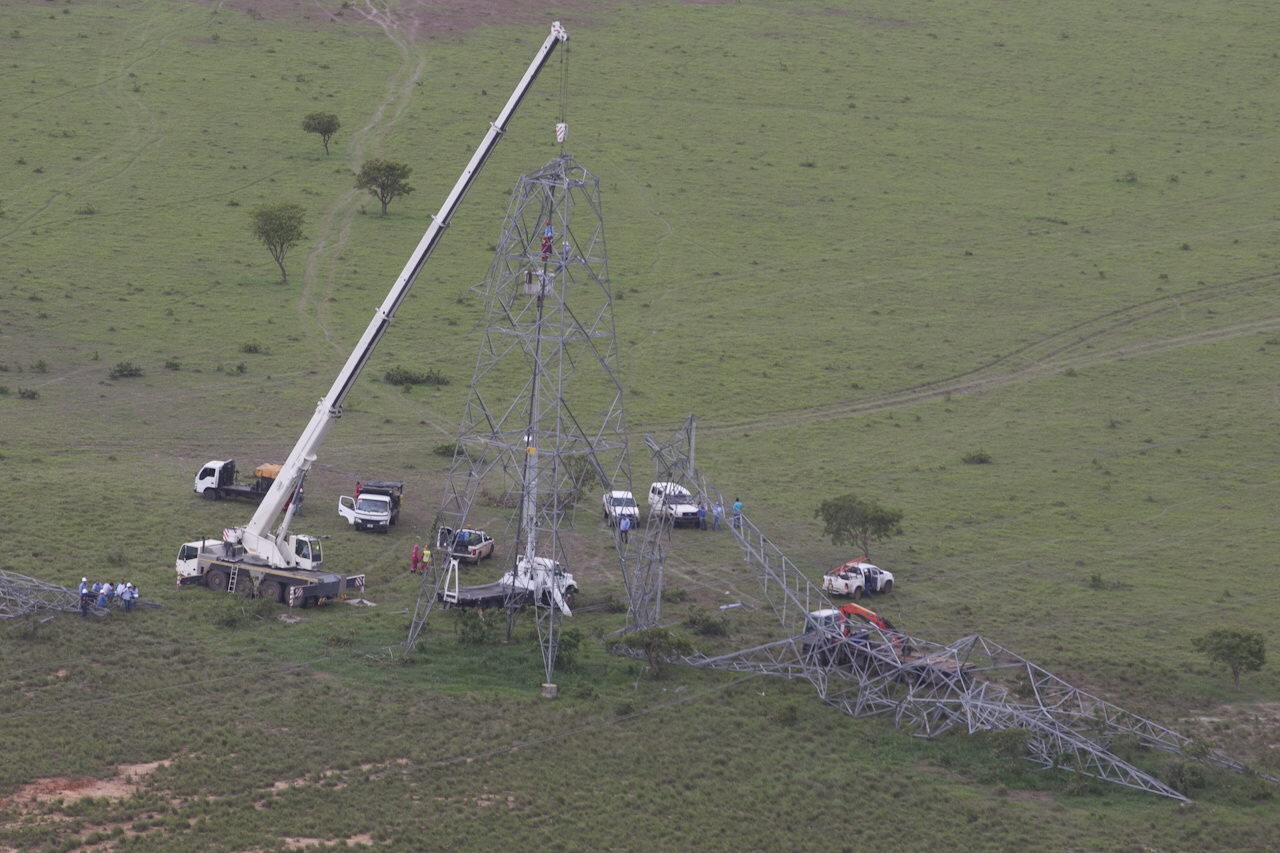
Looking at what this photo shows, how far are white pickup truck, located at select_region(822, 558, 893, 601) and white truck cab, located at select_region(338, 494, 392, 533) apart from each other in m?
18.2

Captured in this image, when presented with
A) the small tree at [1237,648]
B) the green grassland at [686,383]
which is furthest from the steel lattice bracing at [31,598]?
the small tree at [1237,648]

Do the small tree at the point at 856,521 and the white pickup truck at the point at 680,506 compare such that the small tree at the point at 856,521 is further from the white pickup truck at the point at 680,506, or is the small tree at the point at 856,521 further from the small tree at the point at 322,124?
the small tree at the point at 322,124

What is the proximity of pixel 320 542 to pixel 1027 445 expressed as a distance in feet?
129

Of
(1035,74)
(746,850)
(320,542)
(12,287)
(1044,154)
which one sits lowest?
(746,850)

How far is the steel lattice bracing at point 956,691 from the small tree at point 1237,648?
5.26 m

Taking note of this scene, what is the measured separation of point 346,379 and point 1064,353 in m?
56.8

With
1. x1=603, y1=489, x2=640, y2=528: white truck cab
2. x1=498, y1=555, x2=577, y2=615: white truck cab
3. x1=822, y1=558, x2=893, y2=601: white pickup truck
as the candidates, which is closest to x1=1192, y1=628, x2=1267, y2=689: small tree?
x1=822, y1=558, x2=893, y2=601: white pickup truck

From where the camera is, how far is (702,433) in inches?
3280

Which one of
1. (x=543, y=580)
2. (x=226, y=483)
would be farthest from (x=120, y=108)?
(x=543, y=580)

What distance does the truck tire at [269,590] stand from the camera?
5562 cm

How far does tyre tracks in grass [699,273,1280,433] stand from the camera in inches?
3442

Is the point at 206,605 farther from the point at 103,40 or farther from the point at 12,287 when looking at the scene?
the point at 103,40

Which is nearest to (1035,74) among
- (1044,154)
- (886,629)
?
(1044,154)

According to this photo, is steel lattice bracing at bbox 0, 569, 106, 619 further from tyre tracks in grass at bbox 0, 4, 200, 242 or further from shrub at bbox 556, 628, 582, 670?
tyre tracks in grass at bbox 0, 4, 200, 242
